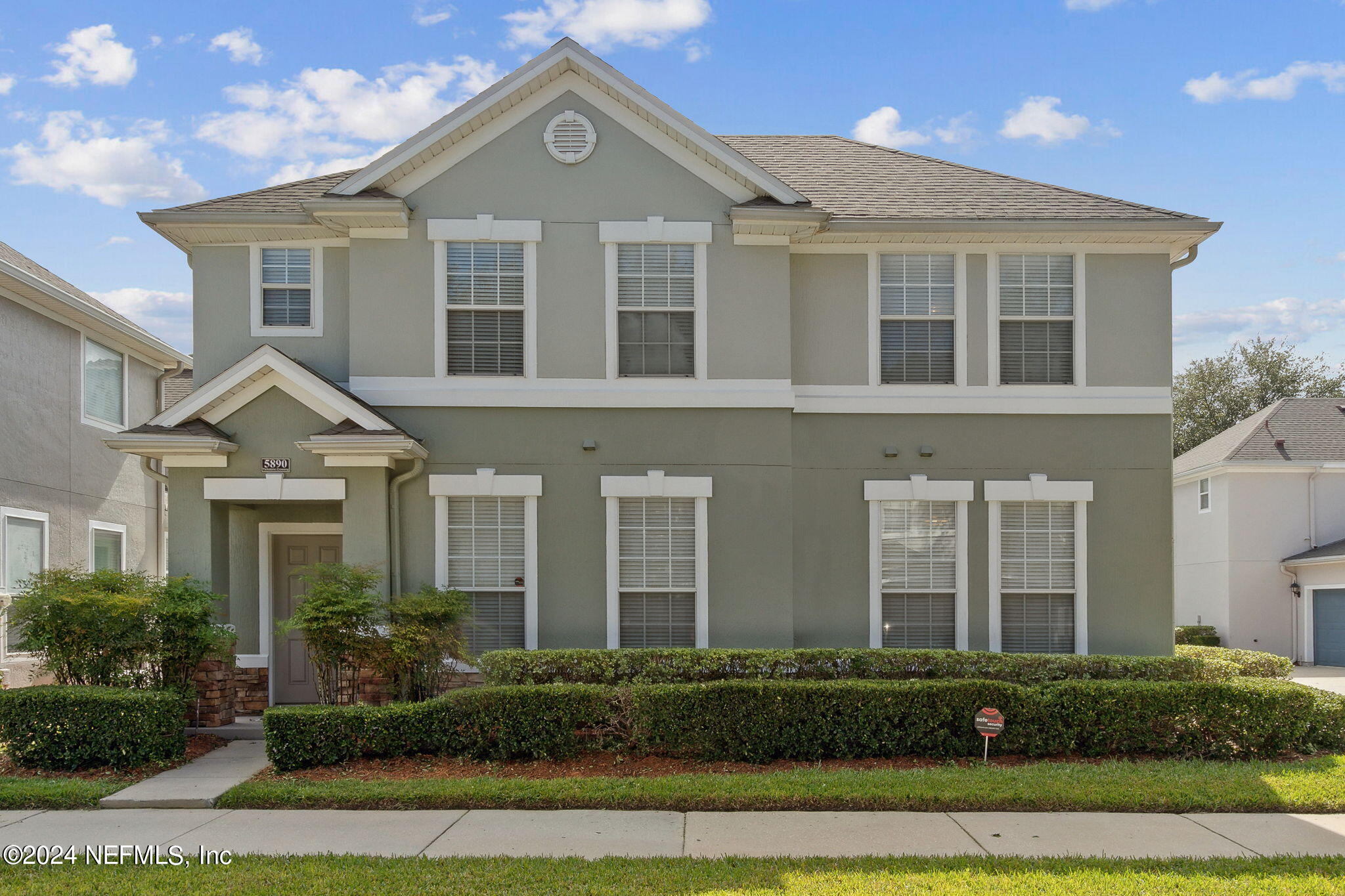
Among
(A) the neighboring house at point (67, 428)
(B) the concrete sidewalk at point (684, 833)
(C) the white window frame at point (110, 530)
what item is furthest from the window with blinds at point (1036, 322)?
(C) the white window frame at point (110, 530)

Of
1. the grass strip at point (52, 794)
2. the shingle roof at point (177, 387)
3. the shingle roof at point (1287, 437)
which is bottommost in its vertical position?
the grass strip at point (52, 794)

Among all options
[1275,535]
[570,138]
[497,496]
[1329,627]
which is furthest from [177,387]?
[1329,627]

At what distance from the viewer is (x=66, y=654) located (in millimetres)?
9891

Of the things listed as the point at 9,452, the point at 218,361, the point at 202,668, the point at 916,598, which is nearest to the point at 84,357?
the point at 9,452

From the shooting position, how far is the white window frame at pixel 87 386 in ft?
53.6

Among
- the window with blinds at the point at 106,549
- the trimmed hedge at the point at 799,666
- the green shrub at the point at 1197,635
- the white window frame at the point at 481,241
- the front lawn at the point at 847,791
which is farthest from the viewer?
the green shrub at the point at 1197,635

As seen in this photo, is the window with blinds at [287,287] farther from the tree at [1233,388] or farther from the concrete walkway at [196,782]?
the tree at [1233,388]

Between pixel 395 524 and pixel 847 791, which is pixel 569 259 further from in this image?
pixel 847 791

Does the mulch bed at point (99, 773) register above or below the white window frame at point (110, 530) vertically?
below

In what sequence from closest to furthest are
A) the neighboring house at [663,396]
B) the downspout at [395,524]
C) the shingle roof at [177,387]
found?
the downspout at [395,524] < the neighboring house at [663,396] < the shingle roof at [177,387]

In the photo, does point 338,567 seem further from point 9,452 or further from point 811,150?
point 811,150

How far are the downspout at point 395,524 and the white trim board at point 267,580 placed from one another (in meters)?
0.86

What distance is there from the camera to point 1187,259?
12.2 meters

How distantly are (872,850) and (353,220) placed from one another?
8.53 metres
